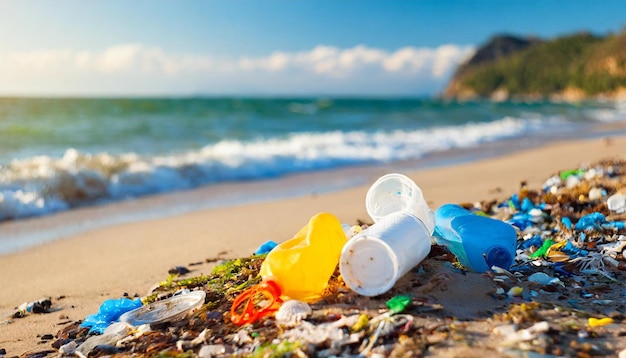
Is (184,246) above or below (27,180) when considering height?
below

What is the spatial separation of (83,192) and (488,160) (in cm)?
872

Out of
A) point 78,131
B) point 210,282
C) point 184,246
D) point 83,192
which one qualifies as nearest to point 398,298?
point 210,282

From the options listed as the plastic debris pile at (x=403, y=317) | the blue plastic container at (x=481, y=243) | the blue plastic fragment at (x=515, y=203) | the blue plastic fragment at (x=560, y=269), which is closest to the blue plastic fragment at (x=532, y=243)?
the plastic debris pile at (x=403, y=317)

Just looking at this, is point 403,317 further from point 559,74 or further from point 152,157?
point 559,74

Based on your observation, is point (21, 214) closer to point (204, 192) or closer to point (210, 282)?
point (204, 192)

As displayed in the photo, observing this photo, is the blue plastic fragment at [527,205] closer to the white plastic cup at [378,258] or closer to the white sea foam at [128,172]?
the white plastic cup at [378,258]

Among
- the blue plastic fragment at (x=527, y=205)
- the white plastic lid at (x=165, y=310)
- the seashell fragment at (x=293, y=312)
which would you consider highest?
the seashell fragment at (x=293, y=312)

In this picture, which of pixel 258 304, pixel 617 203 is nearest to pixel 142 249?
pixel 258 304

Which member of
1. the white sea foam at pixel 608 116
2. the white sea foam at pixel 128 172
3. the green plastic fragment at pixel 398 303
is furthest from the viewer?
the white sea foam at pixel 608 116

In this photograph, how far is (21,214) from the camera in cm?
743

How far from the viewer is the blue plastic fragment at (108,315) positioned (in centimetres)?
334

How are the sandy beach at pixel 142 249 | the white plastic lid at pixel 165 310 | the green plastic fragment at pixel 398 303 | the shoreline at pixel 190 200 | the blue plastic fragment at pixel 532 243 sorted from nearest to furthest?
1. the green plastic fragment at pixel 398 303
2. the white plastic lid at pixel 165 310
3. the sandy beach at pixel 142 249
4. the blue plastic fragment at pixel 532 243
5. the shoreline at pixel 190 200

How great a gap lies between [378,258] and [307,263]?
0.42 metres

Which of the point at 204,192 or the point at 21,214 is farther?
the point at 204,192
